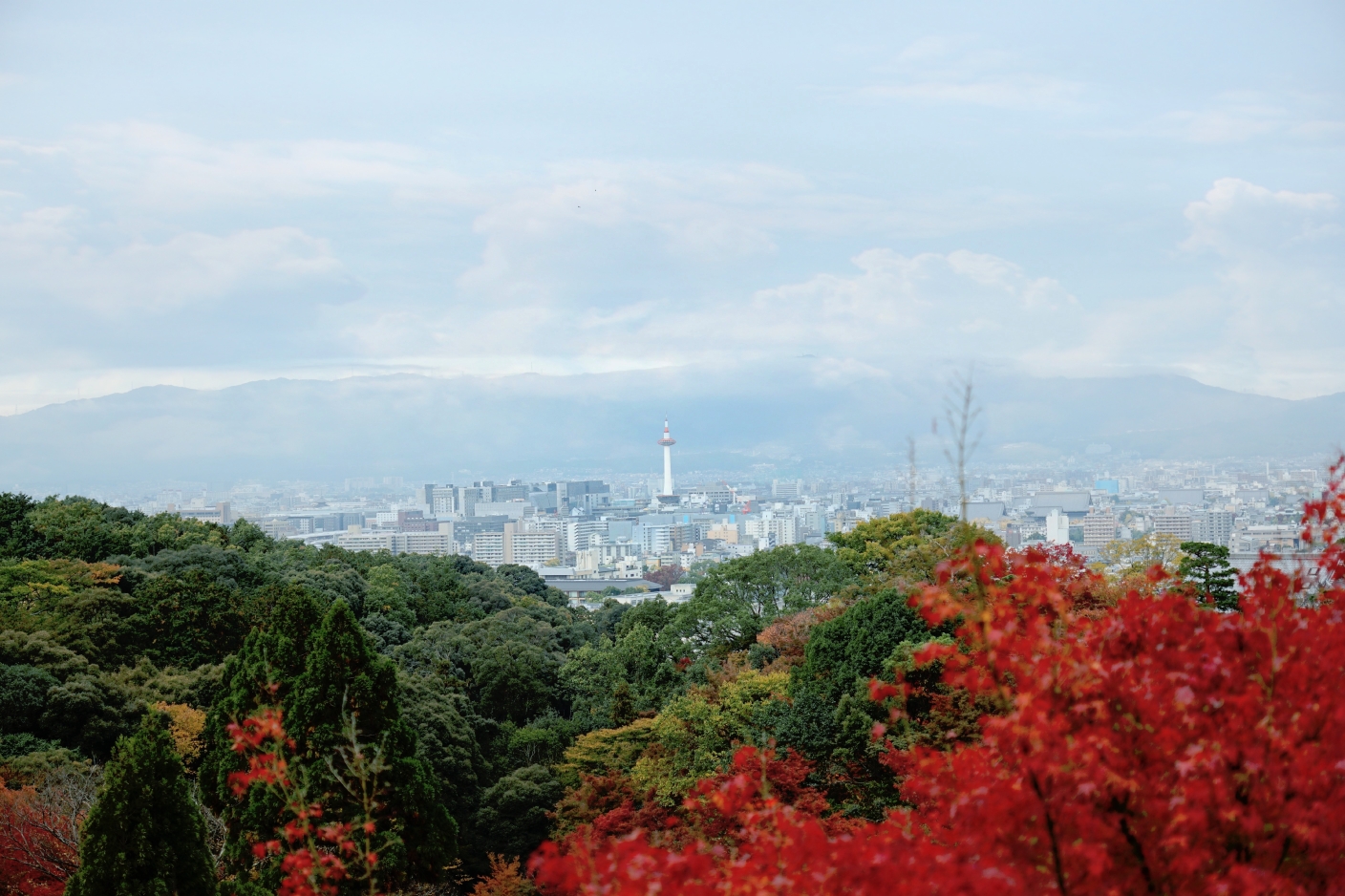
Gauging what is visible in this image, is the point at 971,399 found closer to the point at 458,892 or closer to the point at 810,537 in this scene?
the point at 458,892

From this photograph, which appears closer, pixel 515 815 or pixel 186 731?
pixel 186 731

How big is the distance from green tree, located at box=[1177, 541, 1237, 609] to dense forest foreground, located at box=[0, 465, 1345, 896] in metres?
0.06

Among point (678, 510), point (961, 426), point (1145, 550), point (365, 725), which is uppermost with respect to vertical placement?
point (961, 426)

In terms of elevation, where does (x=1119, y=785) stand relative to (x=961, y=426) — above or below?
below

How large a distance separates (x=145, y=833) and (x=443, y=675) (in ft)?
40.3

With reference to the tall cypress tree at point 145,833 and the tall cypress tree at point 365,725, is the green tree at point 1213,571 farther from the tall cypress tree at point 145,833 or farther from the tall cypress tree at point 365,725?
the tall cypress tree at point 145,833

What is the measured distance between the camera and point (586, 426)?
16088 cm

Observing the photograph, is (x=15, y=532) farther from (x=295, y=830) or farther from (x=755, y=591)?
(x=295, y=830)

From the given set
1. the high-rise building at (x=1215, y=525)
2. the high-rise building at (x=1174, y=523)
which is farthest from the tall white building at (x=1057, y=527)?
the high-rise building at (x=1215, y=525)

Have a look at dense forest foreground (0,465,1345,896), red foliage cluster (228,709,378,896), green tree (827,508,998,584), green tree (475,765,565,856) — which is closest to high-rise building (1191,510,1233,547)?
A: green tree (827,508,998,584)

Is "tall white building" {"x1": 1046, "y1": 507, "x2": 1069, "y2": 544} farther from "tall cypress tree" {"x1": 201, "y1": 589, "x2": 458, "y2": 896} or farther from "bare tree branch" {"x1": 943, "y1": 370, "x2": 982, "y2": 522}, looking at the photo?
"bare tree branch" {"x1": 943, "y1": 370, "x2": 982, "y2": 522}

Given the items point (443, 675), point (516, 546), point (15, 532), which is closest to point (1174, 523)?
point (443, 675)

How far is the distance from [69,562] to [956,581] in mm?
16077

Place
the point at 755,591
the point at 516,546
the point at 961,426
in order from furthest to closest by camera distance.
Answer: the point at 516,546, the point at 755,591, the point at 961,426
